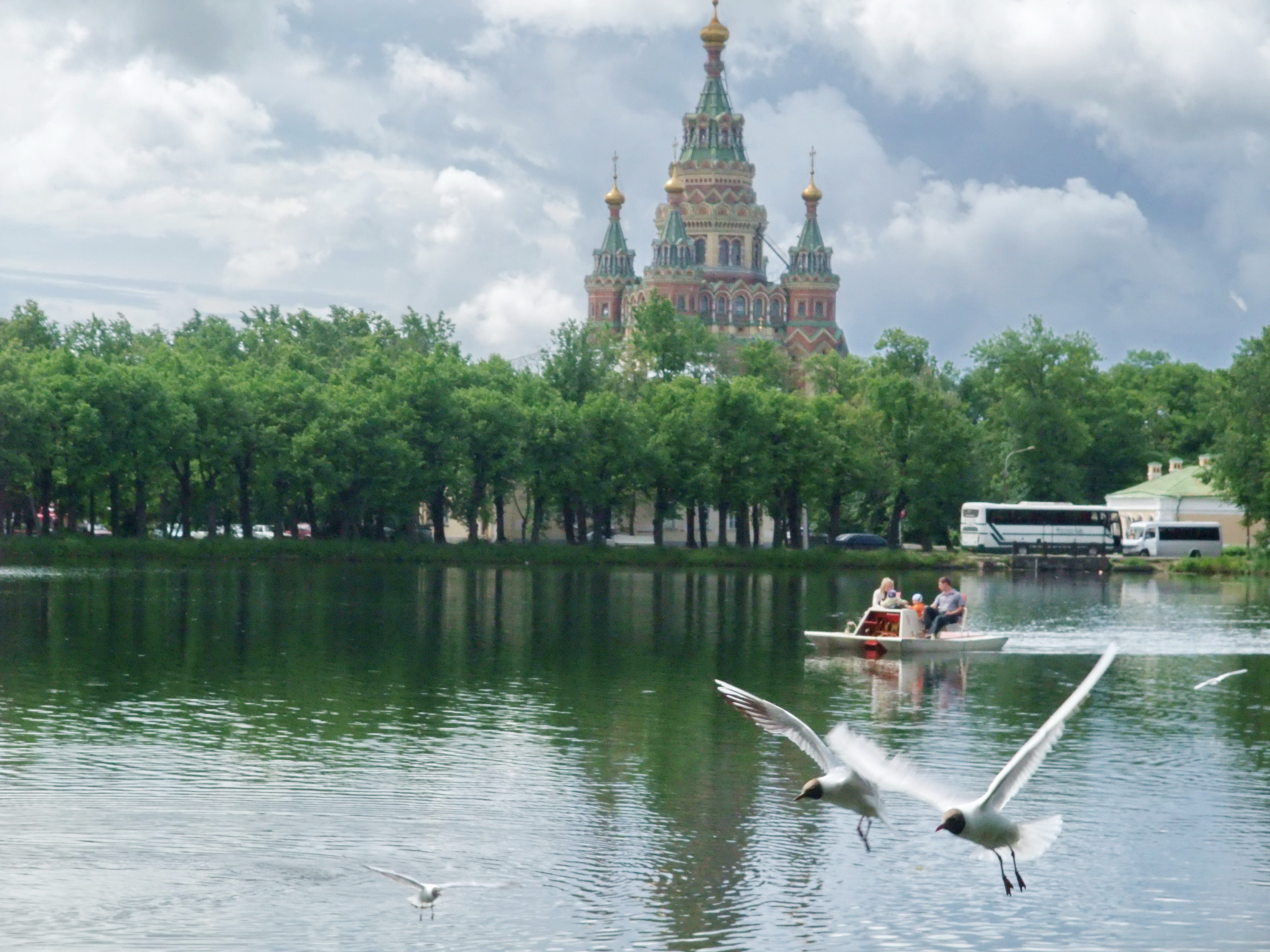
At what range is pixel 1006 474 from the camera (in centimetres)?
11538

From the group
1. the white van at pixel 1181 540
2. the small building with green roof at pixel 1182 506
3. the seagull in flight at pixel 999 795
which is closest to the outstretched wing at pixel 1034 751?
the seagull in flight at pixel 999 795

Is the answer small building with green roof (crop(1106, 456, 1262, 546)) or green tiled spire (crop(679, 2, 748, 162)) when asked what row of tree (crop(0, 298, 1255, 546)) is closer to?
small building with green roof (crop(1106, 456, 1262, 546))

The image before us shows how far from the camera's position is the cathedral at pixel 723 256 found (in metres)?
188

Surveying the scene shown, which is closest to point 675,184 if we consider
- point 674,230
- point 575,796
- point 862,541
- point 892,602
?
point 674,230

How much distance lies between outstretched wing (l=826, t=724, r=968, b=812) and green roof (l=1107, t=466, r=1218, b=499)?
107201mm

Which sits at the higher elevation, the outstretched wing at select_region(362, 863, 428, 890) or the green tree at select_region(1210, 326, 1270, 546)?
the green tree at select_region(1210, 326, 1270, 546)

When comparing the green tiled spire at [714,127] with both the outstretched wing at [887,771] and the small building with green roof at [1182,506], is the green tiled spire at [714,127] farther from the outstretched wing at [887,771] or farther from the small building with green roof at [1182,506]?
the outstretched wing at [887,771]

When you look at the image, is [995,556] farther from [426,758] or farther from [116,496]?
[426,758]

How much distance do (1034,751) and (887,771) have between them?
5.13 feet

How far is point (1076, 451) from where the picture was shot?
122 metres

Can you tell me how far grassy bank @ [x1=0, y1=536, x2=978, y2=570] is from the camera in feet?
271

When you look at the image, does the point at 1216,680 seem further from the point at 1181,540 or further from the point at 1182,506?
the point at 1182,506

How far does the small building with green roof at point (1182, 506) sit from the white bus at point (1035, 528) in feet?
19.7

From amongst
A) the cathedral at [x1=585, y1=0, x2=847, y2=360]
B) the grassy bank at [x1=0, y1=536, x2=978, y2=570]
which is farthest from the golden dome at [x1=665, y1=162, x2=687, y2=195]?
the grassy bank at [x1=0, y1=536, x2=978, y2=570]
